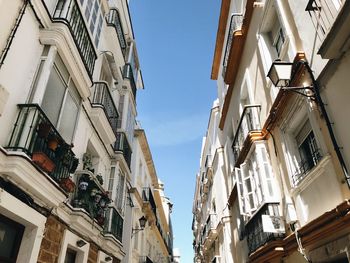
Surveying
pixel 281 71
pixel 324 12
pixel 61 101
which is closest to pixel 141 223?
pixel 61 101

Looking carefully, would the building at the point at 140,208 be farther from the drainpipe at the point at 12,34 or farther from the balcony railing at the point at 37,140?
the drainpipe at the point at 12,34

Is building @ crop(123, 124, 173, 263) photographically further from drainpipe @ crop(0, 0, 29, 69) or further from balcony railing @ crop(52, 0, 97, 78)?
drainpipe @ crop(0, 0, 29, 69)

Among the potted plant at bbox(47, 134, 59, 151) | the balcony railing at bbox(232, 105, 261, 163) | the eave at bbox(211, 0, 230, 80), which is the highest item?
the eave at bbox(211, 0, 230, 80)

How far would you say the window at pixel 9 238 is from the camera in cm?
448

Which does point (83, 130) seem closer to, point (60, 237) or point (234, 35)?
point (60, 237)

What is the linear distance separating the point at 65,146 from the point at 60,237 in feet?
6.67

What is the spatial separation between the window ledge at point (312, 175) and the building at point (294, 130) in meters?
0.02

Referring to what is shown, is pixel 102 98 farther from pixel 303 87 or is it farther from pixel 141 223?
pixel 141 223

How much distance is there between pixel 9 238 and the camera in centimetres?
468

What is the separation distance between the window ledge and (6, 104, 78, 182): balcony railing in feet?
15.2

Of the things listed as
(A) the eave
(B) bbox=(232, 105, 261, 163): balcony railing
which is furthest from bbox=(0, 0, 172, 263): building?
(A) the eave

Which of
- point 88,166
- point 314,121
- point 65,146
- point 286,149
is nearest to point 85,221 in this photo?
point 88,166

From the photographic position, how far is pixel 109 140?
33.0 ft

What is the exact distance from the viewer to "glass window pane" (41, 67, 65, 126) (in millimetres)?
5939
